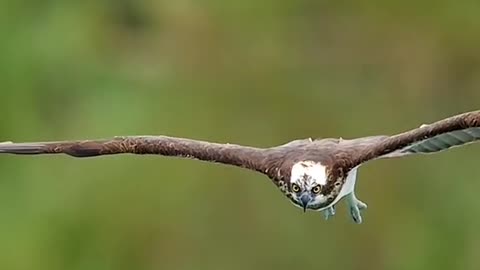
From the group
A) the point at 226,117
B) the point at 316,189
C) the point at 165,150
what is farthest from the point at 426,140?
the point at 226,117

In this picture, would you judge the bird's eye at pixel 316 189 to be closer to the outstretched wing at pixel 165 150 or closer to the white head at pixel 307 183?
the white head at pixel 307 183

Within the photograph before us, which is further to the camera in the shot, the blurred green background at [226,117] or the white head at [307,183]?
the blurred green background at [226,117]

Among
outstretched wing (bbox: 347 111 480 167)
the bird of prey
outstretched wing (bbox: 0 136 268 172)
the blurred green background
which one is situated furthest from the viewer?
the blurred green background

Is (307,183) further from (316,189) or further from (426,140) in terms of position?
(426,140)

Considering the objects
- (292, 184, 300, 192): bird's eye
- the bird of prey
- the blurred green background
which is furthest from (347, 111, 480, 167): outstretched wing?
the blurred green background

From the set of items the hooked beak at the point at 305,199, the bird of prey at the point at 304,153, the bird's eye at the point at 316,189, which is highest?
the bird of prey at the point at 304,153

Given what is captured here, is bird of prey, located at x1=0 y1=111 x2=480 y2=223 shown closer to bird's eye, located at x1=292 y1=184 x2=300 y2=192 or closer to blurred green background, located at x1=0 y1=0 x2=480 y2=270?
bird's eye, located at x1=292 y1=184 x2=300 y2=192

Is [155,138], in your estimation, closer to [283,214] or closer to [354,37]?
[283,214]

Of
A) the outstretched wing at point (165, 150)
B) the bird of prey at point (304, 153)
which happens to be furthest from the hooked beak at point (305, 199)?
the outstretched wing at point (165, 150)
